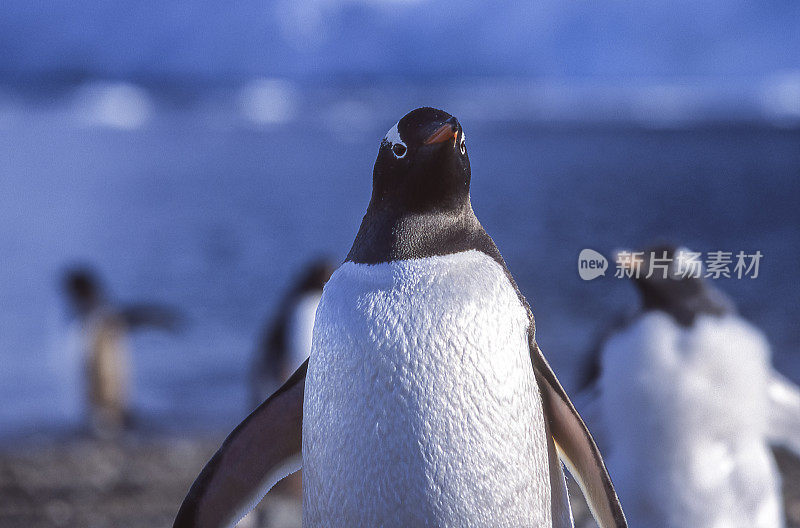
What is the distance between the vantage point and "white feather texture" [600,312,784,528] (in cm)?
227

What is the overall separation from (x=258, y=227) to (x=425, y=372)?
2172 cm

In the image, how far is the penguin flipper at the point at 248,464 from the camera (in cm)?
160

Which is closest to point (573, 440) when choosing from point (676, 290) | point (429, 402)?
point (429, 402)

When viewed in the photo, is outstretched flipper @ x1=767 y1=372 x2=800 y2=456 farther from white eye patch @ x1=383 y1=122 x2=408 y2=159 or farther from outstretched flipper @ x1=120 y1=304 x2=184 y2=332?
outstretched flipper @ x1=120 y1=304 x2=184 y2=332

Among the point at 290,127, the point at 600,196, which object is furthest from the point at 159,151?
the point at 600,196

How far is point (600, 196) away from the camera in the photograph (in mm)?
26094

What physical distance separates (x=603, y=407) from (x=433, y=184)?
3.74 feet

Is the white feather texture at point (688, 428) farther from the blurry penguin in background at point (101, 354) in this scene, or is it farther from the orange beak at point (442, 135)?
the blurry penguin in background at point (101, 354)

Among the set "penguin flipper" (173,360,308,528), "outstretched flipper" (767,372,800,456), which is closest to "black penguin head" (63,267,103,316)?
"outstretched flipper" (767,372,800,456)

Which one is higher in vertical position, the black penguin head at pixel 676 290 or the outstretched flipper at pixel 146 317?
the outstretched flipper at pixel 146 317

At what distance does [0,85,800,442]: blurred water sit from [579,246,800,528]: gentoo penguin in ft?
1.06

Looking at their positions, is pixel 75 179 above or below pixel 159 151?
below

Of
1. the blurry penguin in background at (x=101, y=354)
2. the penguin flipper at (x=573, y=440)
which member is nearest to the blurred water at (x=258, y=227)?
the blurry penguin in background at (x=101, y=354)

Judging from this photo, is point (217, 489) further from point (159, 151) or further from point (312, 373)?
point (159, 151)
